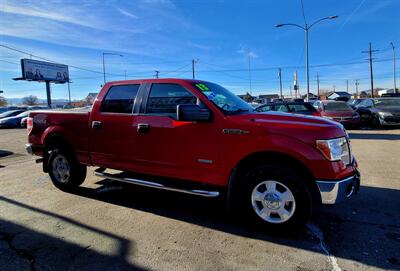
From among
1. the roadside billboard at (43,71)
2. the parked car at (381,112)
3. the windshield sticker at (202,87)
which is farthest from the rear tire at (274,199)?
the roadside billboard at (43,71)

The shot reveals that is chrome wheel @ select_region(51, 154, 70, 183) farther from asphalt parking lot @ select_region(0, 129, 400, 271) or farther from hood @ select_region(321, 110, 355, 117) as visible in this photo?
hood @ select_region(321, 110, 355, 117)

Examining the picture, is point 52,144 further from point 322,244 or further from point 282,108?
point 282,108

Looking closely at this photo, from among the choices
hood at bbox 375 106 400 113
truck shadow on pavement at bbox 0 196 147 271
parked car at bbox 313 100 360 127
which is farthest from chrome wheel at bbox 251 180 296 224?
hood at bbox 375 106 400 113

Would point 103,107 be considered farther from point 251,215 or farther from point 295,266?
point 295,266

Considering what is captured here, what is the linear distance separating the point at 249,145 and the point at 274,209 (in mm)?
847

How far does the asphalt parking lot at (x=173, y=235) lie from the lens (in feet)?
10.4

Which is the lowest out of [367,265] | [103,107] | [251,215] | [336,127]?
[367,265]

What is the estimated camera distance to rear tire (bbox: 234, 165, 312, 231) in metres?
3.60

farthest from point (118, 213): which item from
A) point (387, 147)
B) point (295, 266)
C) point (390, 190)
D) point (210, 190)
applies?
point (387, 147)

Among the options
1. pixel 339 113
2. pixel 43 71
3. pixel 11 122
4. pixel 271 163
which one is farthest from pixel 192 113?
pixel 43 71

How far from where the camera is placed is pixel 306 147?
3.52 m

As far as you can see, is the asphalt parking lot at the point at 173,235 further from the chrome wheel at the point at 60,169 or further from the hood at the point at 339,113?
the hood at the point at 339,113

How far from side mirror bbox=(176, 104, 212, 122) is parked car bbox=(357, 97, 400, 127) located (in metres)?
14.8

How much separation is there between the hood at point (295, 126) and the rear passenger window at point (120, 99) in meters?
1.81
